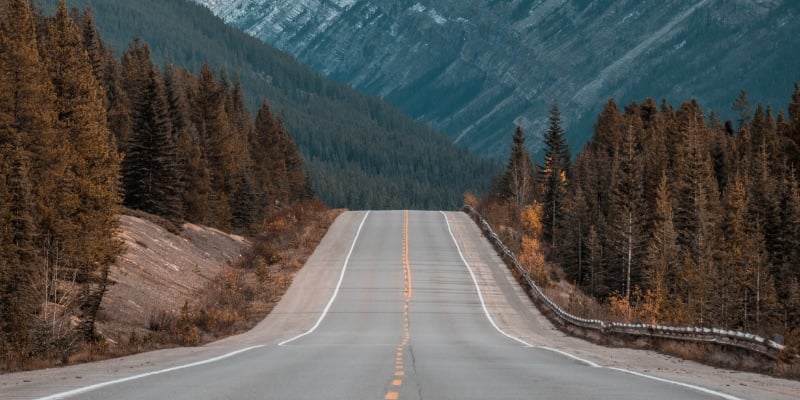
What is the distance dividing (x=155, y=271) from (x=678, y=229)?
46.2m

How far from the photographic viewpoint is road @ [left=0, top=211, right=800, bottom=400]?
48.9 feet

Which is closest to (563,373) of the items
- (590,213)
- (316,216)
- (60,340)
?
(60,340)

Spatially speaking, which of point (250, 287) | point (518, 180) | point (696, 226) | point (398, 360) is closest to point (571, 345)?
point (398, 360)

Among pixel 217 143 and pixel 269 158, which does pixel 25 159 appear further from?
pixel 269 158

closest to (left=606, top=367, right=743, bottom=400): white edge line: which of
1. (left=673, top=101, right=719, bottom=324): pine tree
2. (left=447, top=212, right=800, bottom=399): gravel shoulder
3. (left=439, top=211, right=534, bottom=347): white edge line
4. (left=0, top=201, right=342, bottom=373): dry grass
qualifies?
(left=447, top=212, right=800, bottom=399): gravel shoulder

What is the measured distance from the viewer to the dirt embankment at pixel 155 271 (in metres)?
37.3

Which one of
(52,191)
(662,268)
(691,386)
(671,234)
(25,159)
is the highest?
(671,234)

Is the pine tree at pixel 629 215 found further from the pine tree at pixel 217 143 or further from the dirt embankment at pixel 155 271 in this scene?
the pine tree at pixel 217 143

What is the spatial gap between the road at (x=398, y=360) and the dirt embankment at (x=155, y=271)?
13.6ft

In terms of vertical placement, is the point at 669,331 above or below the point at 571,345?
above

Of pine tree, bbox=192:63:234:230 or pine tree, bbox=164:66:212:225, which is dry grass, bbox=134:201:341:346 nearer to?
pine tree, bbox=164:66:212:225

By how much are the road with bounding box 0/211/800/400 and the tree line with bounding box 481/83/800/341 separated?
337 inches

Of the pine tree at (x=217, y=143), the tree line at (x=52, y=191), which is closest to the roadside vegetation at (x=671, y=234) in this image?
the tree line at (x=52, y=191)

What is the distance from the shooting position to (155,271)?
46750 millimetres
